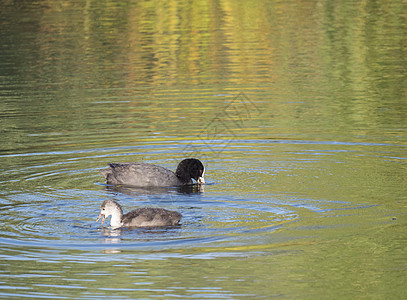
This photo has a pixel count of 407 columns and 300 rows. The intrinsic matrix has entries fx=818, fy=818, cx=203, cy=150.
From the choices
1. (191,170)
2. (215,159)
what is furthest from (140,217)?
(215,159)

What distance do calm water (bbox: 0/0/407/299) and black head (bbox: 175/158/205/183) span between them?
1.06 ft

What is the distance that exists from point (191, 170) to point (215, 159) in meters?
1.24

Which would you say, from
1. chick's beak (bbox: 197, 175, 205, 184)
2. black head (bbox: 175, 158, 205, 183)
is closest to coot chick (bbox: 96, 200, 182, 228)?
chick's beak (bbox: 197, 175, 205, 184)

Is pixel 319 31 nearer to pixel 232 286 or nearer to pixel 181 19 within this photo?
pixel 181 19

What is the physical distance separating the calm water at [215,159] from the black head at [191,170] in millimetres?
322

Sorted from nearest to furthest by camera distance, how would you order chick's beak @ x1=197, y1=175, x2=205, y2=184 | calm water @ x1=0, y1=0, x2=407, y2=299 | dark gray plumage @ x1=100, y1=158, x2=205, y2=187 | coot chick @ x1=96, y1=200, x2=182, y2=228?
1. calm water @ x1=0, y1=0, x2=407, y2=299
2. coot chick @ x1=96, y1=200, x2=182, y2=228
3. chick's beak @ x1=197, y1=175, x2=205, y2=184
4. dark gray plumage @ x1=100, y1=158, x2=205, y2=187

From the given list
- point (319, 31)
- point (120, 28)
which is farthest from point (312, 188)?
point (120, 28)

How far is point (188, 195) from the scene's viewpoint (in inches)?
510

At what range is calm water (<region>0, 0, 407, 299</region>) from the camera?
9.05 meters

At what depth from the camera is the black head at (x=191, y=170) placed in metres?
13.7

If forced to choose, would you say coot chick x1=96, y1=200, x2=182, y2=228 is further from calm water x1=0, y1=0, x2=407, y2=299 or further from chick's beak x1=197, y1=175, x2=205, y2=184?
chick's beak x1=197, y1=175, x2=205, y2=184

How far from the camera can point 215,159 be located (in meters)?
15.0

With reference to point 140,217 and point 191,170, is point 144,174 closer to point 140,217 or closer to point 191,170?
point 191,170

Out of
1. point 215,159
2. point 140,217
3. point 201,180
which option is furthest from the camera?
point 215,159
